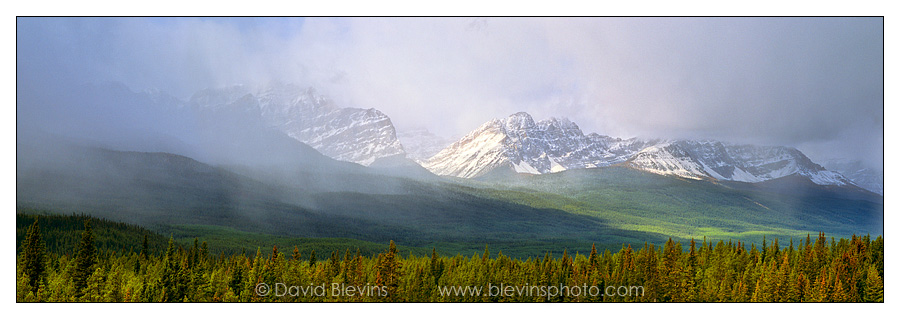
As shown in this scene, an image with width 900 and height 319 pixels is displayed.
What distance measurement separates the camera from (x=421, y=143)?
123 metres

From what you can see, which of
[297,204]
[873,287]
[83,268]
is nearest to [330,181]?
[297,204]

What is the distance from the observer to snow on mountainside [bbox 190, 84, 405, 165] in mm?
112750

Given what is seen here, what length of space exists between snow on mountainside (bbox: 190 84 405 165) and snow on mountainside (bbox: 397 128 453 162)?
2.74m

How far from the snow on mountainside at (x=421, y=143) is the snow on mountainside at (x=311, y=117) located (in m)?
2.74

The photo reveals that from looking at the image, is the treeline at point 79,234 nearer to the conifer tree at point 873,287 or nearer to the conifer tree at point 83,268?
the conifer tree at point 83,268

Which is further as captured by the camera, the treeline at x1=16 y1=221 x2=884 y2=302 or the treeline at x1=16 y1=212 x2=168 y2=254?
the treeline at x1=16 y1=212 x2=168 y2=254

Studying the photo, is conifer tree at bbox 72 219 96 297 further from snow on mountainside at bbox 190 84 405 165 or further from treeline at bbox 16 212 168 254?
snow on mountainside at bbox 190 84 405 165

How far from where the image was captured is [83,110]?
132 metres

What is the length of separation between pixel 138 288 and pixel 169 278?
1.70 m

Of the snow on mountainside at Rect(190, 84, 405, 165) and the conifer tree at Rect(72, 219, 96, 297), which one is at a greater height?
the snow on mountainside at Rect(190, 84, 405, 165)

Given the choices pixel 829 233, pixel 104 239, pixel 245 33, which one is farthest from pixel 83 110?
pixel 829 233

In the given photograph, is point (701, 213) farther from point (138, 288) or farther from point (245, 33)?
point (138, 288)

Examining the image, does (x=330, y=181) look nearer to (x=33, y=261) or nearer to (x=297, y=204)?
(x=297, y=204)

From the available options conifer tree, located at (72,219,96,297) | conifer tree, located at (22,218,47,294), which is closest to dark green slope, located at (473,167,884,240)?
conifer tree, located at (72,219,96,297)
